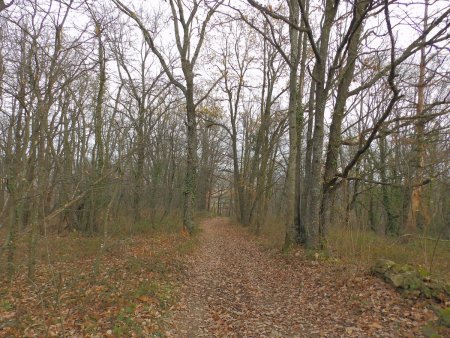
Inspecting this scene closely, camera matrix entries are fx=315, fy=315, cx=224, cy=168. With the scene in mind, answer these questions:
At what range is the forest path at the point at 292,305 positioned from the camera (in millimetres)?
5082

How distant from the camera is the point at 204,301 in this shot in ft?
22.1

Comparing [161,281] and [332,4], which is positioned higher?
[332,4]

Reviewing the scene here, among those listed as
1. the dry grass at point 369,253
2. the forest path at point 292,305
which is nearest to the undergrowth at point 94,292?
the forest path at point 292,305

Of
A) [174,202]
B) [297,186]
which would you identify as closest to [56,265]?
[297,186]

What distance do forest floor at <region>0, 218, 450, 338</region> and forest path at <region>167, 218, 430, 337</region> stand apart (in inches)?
0.7

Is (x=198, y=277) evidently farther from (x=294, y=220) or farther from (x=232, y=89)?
(x=232, y=89)

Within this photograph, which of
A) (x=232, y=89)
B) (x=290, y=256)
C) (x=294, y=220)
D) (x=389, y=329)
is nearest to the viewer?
(x=389, y=329)

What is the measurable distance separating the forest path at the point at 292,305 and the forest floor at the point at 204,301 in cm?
2

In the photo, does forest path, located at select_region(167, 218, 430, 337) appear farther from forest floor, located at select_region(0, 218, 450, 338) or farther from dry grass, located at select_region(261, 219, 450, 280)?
dry grass, located at select_region(261, 219, 450, 280)

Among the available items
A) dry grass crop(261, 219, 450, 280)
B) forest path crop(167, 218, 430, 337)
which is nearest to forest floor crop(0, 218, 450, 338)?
forest path crop(167, 218, 430, 337)

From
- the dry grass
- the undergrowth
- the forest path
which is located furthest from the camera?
the dry grass

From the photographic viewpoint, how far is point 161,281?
7.52m

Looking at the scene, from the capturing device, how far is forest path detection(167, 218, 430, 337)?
16.7 ft

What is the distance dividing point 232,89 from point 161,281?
18.4m
